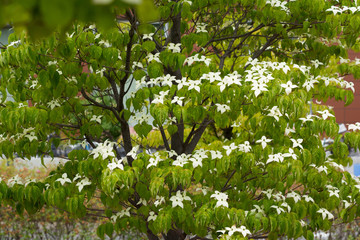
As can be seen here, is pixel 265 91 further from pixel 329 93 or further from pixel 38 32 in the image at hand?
pixel 38 32

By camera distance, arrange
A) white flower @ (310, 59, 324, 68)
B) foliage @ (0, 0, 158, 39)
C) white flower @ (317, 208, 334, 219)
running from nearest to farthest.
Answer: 1. foliage @ (0, 0, 158, 39)
2. white flower @ (317, 208, 334, 219)
3. white flower @ (310, 59, 324, 68)

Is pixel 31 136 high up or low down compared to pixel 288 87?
down

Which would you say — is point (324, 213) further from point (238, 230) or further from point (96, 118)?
point (96, 118)

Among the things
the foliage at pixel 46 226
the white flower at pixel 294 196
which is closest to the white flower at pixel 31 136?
the white flower at pixel 294 196

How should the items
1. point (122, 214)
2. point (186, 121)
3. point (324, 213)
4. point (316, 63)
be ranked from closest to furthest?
1. point (186, 121)
2. point (324, 213)
3. point (122, 214)
4. point (316, 63)

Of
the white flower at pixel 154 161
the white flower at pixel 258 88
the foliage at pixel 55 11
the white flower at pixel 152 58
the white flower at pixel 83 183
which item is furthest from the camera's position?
the white flower at pixel 152 58

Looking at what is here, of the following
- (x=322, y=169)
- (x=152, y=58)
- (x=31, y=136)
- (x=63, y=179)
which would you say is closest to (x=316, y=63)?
(x=322, y=169)

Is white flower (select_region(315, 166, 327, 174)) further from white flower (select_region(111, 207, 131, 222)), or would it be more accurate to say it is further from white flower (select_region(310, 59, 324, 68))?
white flower (select_region(111, 207, 131, 222))

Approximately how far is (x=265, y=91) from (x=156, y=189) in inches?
44.7

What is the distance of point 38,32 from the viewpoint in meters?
0.99

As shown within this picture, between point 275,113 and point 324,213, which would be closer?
point 275,113

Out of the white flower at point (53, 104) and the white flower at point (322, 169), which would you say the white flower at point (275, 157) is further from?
the white flower at point (53, 104)

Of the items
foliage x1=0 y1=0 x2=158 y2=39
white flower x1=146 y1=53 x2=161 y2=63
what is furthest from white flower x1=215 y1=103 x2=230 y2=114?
foliage x1=0 y1=0 x2=158 y2=39

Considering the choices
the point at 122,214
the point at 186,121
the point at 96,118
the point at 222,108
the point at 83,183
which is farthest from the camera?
the point at 96,118
